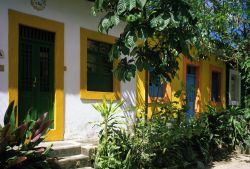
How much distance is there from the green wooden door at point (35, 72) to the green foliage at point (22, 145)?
4.42 ft

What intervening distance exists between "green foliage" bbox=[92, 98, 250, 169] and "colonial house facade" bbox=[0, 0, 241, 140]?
4.43 feet

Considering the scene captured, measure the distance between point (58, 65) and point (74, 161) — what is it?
2.37 m

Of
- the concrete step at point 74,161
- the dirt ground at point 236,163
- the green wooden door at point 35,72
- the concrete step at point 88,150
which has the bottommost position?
the dirt ground at point 236,163

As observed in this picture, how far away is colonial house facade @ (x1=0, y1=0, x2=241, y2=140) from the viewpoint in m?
7.38

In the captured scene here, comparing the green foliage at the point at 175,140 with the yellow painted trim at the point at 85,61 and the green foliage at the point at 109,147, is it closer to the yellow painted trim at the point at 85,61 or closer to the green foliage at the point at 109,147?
the green foliage at the point at 109,147

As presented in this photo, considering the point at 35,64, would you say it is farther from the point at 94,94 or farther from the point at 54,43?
the point at 94,94

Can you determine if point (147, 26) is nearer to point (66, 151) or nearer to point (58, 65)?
point (58, 65)

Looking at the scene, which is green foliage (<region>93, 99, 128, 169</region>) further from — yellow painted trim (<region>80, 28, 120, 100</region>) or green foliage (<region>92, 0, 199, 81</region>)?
yellow painted trim (<region>80, 28, 120, 100</region>)

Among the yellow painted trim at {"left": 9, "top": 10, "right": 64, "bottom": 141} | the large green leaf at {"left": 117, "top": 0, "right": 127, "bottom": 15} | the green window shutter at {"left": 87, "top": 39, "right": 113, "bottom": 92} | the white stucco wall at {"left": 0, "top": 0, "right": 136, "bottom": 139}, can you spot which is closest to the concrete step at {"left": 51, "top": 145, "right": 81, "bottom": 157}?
the yellow painted trim at {"left": 9, "top": 10, "right": 64, "bottom": 141}

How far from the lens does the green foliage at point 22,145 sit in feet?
18.2

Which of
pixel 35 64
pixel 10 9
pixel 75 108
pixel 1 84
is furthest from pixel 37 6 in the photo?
pixel 75 108

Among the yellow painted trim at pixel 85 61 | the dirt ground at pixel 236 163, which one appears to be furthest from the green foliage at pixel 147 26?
the dirt ground at pixel 236 163

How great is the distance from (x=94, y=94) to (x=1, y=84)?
2.63 metres

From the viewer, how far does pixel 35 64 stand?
26.1ft
